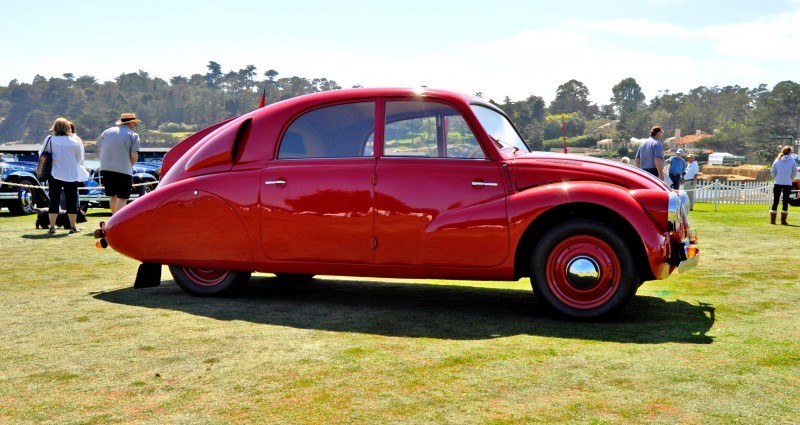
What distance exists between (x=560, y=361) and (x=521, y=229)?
152 centimetres

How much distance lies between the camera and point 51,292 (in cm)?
774

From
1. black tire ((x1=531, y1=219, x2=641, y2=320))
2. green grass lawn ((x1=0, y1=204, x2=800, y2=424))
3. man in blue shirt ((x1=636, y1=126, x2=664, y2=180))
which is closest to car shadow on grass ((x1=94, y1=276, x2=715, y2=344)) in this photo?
green grass lawn ((x1=0, y1=204, x2=800, y2=424))

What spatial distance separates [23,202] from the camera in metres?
20.1

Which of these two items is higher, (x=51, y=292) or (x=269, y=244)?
(x=269, y=244)

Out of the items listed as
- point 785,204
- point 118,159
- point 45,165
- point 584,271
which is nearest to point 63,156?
point 45,165

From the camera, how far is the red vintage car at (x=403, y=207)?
6.18 m

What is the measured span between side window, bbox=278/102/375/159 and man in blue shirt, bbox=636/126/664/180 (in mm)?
9234

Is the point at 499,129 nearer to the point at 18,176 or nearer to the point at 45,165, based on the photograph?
the point at 45,165

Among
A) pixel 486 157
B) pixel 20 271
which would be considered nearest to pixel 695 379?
pixel 486 157

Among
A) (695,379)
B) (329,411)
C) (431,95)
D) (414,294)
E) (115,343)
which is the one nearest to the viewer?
(329,411)

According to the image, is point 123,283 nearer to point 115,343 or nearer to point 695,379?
point 115,343

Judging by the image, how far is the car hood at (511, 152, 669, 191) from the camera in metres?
6.34

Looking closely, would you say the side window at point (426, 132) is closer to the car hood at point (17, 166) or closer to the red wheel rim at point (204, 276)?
the red wheel rim at point (204, 276)

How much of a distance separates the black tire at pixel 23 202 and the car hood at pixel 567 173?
1648 centimetres
